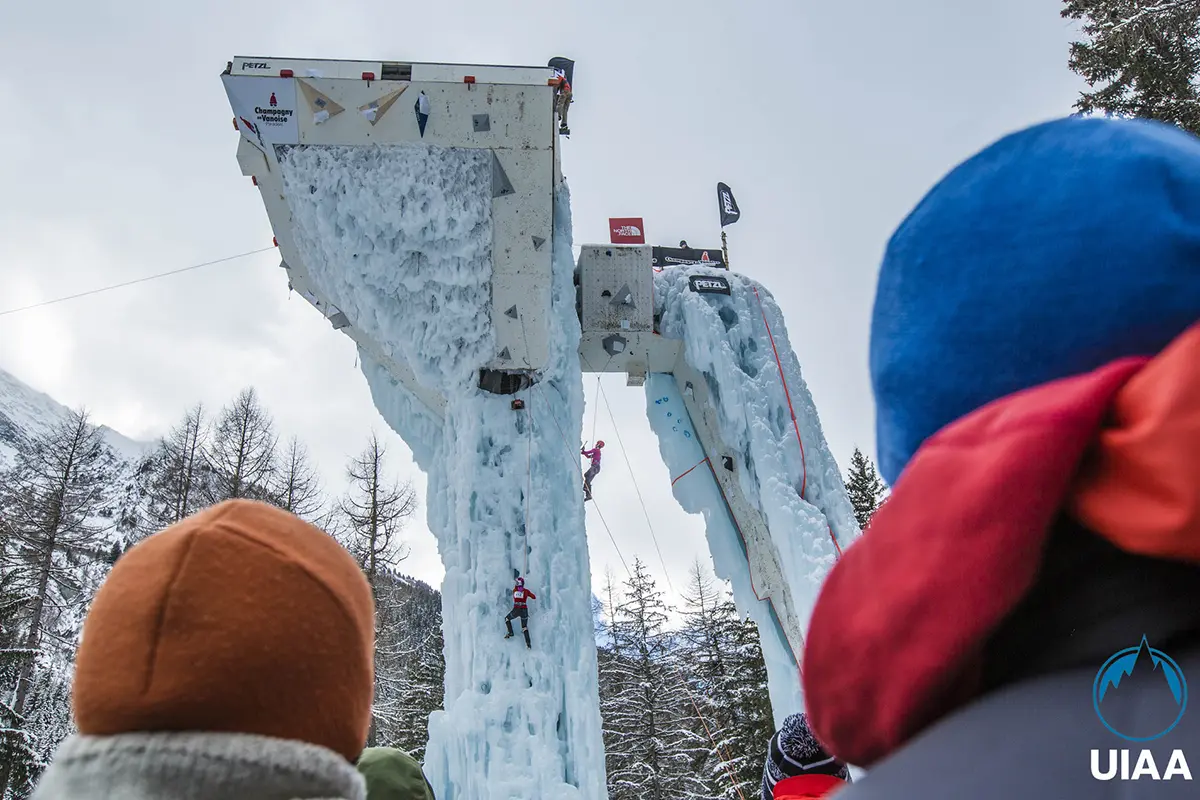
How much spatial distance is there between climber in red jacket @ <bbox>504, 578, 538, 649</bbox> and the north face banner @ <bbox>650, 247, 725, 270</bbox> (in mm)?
5828

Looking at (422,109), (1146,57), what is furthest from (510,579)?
(1146,57)

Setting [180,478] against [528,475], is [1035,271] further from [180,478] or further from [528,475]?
[180,478]

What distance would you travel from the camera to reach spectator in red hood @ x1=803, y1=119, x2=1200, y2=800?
495 mm

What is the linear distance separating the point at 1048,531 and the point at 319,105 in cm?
811

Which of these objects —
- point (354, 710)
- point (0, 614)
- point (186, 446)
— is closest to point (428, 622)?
point (186, 446)

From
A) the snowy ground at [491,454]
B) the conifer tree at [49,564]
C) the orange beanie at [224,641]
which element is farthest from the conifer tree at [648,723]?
the orange beanie at [224,641]

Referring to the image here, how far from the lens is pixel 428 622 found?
2878 centimetres

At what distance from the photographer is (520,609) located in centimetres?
773

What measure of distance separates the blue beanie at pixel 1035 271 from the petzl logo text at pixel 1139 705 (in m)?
0.26

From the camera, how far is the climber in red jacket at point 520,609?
7719 millimetres

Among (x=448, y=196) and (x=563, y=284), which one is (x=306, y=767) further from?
(x=563, y=284)

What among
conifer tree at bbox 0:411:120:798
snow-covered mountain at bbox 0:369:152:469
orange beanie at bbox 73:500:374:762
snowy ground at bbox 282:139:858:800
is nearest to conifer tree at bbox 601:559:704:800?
snowy ground at bbox 282:139:858:800

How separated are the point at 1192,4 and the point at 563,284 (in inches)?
286

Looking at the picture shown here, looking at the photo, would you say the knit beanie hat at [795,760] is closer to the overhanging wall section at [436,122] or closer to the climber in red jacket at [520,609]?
the climber in red jacket at [520,609]
